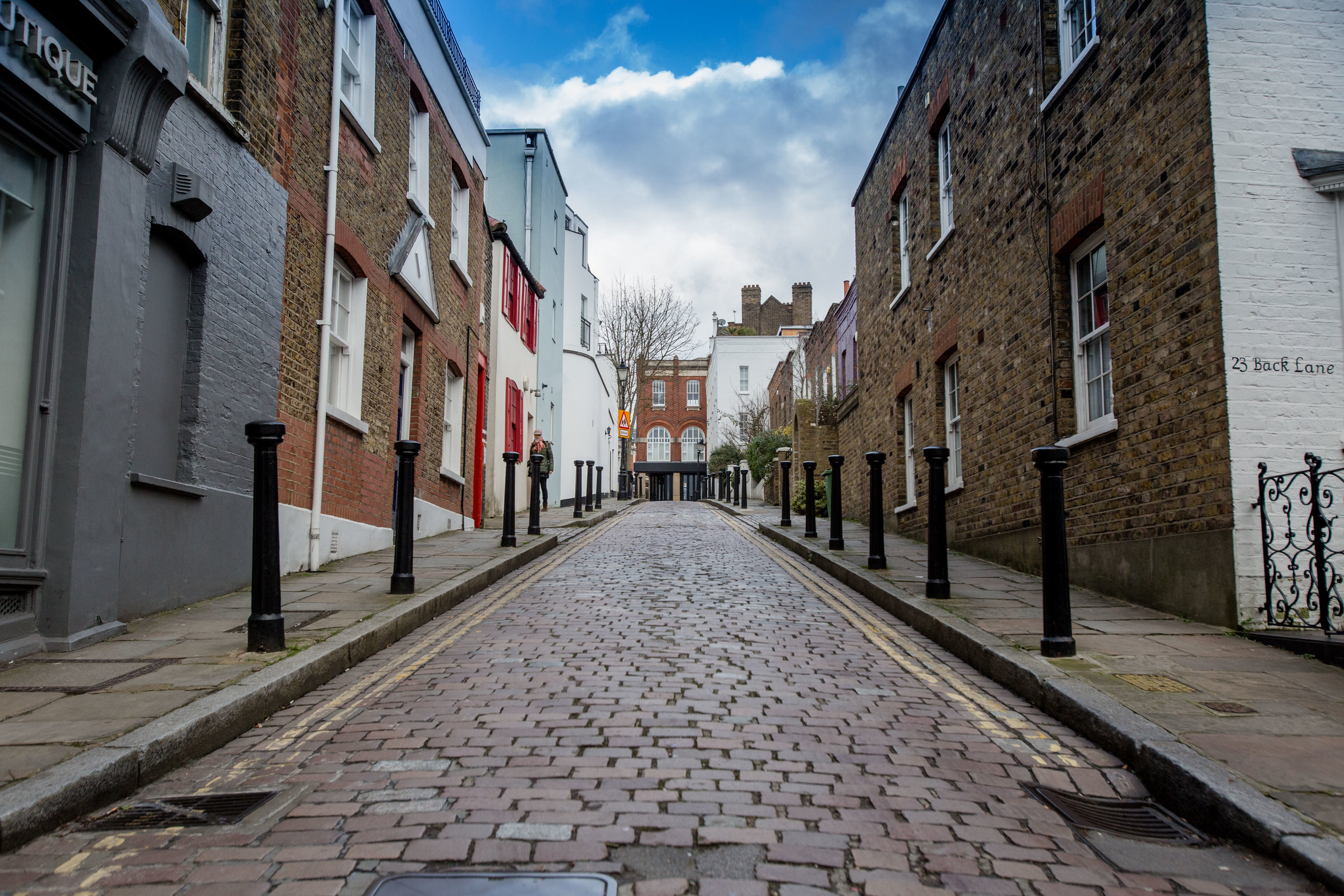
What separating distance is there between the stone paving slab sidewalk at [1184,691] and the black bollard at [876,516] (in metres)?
1.25

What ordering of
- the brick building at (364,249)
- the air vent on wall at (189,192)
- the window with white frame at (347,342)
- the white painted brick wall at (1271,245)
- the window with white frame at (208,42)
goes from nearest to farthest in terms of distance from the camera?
1. the white painted brick wall at (1271,245)
2. the air vent on wall at (189,192)
3. the window with white frame at (208,42)
4. the brick building at (364,249)
5. the window with white frame at (347,342)

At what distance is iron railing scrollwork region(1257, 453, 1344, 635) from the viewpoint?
18.6 ft

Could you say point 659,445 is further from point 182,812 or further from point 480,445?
point 182,812

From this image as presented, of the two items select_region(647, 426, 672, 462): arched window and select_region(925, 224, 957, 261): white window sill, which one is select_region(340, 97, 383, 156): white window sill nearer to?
select_region(925, 224, 957, 261): white window sill

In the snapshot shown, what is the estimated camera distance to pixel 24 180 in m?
5.12

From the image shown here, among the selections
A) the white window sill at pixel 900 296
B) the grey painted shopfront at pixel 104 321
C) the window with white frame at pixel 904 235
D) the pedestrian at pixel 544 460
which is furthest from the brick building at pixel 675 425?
the grey painted shopfront at pixel 104 321

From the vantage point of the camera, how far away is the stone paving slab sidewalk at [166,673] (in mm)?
3303

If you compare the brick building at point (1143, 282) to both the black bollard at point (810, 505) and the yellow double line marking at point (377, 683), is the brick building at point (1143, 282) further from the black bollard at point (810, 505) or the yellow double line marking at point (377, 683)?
the yellow double line marking at point (377, 683)

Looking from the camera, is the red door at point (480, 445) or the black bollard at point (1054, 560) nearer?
the black bollard at point (1054, 560)

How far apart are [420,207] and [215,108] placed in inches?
221

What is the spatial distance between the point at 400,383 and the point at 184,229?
593cm

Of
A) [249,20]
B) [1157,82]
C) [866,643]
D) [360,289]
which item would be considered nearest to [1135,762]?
[866,643]

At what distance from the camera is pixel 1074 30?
8.55 meters

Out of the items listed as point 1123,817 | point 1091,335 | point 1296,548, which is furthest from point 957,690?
point 1091,335
